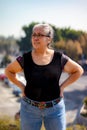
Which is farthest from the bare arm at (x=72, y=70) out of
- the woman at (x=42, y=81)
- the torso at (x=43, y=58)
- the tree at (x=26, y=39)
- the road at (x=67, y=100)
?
the tree at (x=26, y=39)

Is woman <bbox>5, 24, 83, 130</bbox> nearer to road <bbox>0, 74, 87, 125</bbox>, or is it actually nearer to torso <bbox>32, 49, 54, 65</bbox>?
torso <bbox>32, 49, 54, 65</bbox>

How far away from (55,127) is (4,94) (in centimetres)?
1890

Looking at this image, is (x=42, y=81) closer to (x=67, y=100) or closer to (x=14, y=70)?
(x=14, y=70)

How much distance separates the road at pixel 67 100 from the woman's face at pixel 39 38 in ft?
36.1

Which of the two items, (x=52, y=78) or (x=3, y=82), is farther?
(x=3, y=82)

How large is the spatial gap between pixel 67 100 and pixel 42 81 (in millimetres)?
16638

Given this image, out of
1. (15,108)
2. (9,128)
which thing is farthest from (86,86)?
(9,128)

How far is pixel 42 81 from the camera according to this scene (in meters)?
2.17

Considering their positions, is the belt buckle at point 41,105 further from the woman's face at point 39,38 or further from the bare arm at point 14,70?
the woman's face at point 39,38

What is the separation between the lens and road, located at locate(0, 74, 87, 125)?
1561 centimetres

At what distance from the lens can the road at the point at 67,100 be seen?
15.6 metres

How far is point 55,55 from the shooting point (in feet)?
7.37

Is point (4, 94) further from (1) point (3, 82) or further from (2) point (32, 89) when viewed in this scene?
(2) point (32, 89)

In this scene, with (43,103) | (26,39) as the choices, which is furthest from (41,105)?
(26,39)
